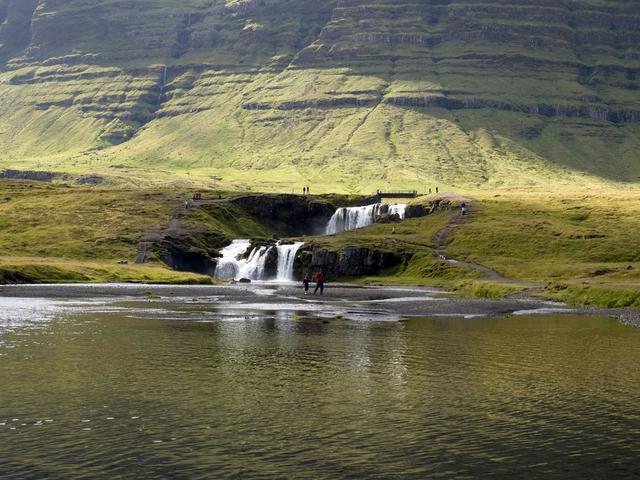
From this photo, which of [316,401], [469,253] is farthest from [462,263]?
[316,401]

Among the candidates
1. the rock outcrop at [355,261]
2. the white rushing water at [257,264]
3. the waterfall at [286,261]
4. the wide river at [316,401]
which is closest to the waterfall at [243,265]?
the white rushing water at [257,264]

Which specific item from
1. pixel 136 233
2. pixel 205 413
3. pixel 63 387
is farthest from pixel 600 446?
pixel 136 233

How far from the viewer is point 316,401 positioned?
46719 mm

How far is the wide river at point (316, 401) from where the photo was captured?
3544 centimetres

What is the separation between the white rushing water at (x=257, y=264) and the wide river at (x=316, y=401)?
314 ft

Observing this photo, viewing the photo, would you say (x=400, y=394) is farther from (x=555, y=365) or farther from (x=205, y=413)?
(x=555, y=365)

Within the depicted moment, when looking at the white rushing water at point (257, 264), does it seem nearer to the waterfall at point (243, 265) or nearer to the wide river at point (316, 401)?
A: the waterfall at point (243, 265)

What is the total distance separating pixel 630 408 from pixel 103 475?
2593 centimetres

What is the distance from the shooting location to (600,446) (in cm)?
3828

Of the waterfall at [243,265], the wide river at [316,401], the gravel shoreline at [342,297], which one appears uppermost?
the waterfall at [243,265]

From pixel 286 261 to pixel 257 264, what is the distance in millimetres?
5909

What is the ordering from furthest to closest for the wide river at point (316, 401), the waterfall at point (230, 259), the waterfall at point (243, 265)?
the waterfall at point (230, 259), the waterfall at point (243, 265), the wide river at point (316, 401)

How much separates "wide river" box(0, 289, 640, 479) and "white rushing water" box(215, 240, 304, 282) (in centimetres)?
9556

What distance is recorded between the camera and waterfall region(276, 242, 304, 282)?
6958 inches
